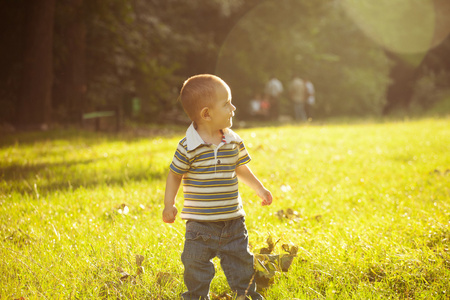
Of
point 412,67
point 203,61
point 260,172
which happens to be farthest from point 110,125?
point 412,67

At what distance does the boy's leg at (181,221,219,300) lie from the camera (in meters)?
2.40

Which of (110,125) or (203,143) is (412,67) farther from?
(203,143)

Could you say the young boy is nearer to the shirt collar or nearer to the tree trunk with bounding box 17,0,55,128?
the shirt collar

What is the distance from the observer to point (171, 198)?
250cm

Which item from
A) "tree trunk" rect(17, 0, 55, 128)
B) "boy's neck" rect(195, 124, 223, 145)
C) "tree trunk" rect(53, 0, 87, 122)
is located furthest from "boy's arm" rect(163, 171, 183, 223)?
"tree trunk" rect(53, 0, 87, 122)

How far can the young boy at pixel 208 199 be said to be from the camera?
242 centimetres

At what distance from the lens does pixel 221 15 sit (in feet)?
61.6

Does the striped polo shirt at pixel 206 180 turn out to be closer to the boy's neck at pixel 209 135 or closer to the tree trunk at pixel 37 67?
the boy's neck at pixel 209 135

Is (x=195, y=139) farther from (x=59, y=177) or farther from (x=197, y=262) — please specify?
(x=59, y=177)

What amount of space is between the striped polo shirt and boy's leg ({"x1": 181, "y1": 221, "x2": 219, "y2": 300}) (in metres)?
0.08

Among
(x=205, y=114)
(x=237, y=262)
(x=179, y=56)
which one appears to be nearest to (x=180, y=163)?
(x=205, y=114)

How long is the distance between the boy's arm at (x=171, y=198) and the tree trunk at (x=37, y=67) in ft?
32.0

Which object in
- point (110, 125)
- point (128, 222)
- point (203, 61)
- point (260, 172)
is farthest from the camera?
point (203, 61)

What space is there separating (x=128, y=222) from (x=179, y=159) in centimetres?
145
